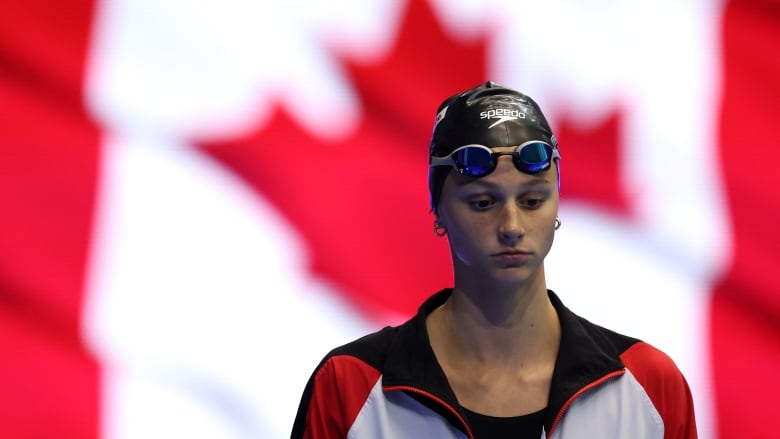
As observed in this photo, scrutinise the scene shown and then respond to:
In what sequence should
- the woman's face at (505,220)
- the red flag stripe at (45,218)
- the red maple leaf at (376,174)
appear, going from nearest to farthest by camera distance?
the woman's face at (505,220) → the red flag stripe at (45,218) → the red maple leaf at (376,174)

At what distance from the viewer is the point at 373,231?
8.13 ft

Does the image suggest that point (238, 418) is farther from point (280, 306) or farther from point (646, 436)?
point (646, 436)

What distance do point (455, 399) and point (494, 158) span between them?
1.19 feet

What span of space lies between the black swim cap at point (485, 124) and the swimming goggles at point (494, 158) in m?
0.01

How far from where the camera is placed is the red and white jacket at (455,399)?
5.16ft

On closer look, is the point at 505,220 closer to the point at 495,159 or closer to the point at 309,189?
the point at 495,159

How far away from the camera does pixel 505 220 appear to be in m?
1.54

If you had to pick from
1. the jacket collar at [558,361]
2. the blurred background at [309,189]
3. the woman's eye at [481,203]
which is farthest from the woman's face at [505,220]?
the blurred background at [309,189]

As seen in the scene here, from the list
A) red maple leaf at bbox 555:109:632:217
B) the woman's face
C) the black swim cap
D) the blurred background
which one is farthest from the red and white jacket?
red maple leaf at bbox 555:109:632:217

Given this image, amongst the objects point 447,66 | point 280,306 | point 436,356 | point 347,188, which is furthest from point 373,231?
point 436,356

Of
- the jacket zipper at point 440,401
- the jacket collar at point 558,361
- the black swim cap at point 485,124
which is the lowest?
the jacket zipper at point 440,401

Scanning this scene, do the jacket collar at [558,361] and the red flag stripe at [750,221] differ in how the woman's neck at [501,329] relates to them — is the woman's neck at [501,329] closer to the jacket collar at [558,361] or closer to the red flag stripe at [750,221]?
the jacket collar at [558,361]

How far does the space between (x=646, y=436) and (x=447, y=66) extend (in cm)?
121

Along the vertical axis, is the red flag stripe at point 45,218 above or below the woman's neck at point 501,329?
above
